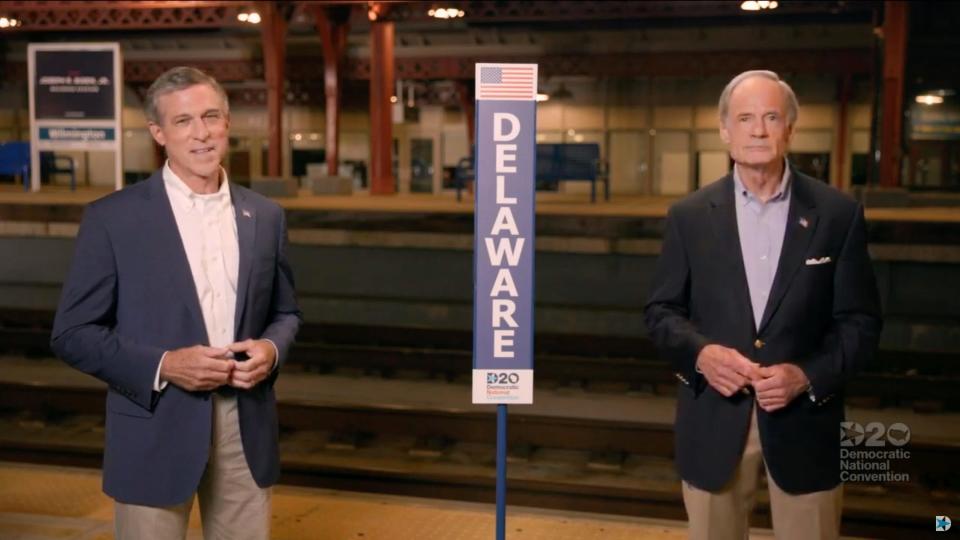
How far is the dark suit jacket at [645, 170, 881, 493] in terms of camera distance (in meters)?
2.89

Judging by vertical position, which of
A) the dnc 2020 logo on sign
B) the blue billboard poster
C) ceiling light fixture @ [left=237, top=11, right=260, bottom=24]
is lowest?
the dnc 2020 logo on sign

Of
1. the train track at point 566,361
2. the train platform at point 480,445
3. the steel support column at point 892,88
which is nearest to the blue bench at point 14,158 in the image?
the train track at point 566,361

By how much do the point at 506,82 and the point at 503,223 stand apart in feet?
1.46

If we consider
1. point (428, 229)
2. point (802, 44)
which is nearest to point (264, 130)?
point (802, 44)

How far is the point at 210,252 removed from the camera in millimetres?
2984

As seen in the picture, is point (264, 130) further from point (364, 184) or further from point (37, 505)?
point (37, 505)

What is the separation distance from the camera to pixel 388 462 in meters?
6.96

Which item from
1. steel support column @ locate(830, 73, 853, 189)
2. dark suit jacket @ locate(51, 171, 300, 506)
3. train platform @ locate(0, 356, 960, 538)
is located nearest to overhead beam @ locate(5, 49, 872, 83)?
steel support column @ locate(830, 73, 853, 189)

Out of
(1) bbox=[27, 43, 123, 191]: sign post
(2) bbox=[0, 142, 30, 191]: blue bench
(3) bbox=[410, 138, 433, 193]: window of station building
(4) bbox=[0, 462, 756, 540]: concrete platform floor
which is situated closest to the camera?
(4) bbox=[0, 462, 756, 540]: concrete platform floor

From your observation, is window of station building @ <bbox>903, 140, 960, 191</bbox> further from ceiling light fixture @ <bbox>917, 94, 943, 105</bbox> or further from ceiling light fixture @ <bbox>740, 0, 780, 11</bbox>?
ceiling light fixture @ <bbox>740, 0, 780, 11</bbox>

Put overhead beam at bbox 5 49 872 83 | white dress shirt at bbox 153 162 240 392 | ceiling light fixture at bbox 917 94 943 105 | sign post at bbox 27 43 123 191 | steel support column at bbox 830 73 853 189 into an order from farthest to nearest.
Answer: steel support column at bbox 830 73 853 189
overhead beam at bbox 5 49 872 83
ceiling light fixture at bbox 917 94 943 105
sign post at bbox 27 43 123 191
white dress shirt at bbox 153 162 240 392

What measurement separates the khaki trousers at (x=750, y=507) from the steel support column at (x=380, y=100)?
61.8 ft

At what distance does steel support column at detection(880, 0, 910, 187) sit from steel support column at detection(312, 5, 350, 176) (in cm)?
1106

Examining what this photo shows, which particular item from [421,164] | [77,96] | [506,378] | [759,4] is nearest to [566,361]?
[506,378]
